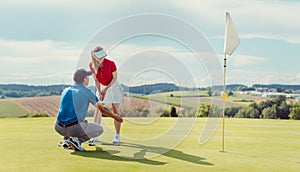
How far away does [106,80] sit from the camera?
8.21 meters

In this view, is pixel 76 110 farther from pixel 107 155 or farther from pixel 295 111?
pixel 295 111

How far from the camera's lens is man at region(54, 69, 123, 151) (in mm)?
7055

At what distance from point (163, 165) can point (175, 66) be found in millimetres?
4215

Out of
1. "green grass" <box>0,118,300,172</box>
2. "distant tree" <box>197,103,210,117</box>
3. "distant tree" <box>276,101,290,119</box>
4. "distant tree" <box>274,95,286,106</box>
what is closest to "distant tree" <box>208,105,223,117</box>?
"distant tree" <box>197,103,210,117</box>

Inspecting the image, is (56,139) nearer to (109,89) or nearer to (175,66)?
(109,89)

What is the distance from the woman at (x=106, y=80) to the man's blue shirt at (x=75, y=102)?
970 mm

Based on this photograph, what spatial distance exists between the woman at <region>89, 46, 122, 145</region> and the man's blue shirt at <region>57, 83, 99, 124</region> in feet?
3.18

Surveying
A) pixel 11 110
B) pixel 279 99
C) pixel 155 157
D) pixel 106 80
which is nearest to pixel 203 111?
pixel 279 99

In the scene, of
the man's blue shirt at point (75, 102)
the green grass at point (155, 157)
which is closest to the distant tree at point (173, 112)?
the green grass at point (155, 157)

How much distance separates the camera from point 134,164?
Answer: 242 inches

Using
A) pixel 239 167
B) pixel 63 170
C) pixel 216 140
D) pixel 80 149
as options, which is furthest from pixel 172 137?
pixel 63 170

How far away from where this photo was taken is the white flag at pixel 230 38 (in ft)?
25.1

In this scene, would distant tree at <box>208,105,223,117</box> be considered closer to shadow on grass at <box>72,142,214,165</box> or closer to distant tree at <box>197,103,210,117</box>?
distant tree at <box>197,103,210,117</box>

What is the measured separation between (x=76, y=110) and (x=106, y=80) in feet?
4.37
